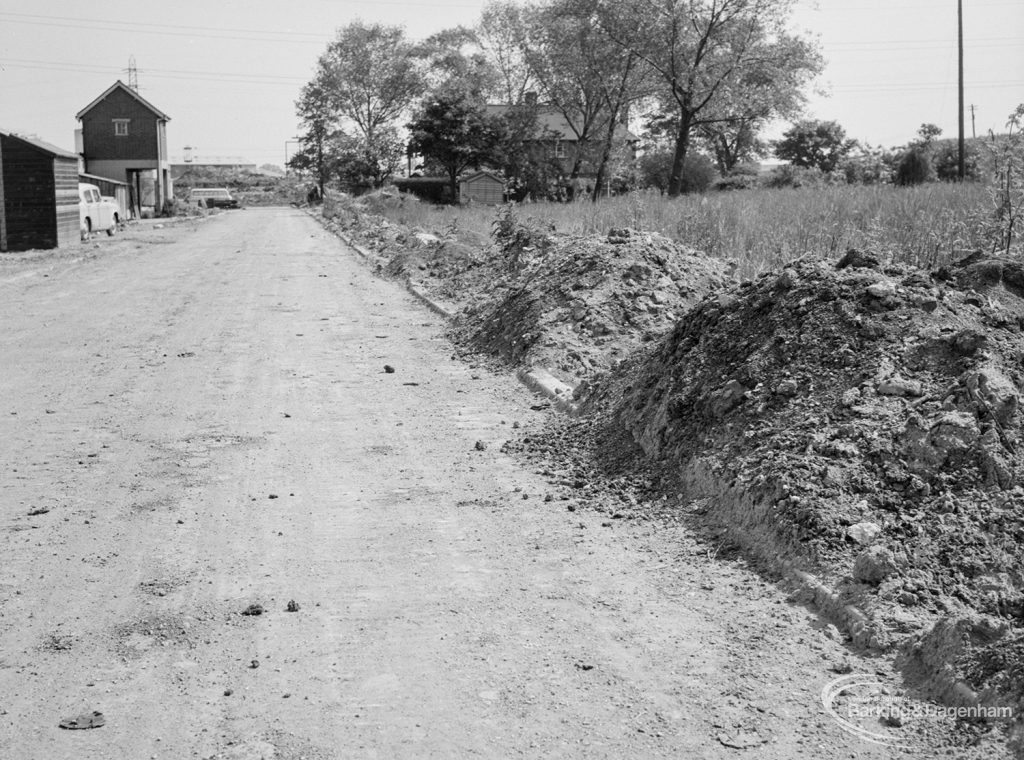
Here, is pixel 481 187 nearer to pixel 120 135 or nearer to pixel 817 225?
pixel 120 135

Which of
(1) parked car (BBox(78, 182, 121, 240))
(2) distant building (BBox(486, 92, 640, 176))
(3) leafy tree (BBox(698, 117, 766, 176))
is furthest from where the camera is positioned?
(3) leafy tree (BBox(698, 117, 766, 176))

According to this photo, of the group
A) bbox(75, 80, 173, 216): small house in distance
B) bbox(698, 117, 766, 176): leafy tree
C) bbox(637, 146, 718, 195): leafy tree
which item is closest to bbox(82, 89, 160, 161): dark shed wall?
bbox(75, 80, 173, 216): small house in distance

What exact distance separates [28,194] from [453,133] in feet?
115

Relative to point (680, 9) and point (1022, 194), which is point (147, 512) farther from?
point (680, 9)

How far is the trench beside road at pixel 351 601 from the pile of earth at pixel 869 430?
432 millimetres

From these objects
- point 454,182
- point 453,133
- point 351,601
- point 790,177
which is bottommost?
point 351,601

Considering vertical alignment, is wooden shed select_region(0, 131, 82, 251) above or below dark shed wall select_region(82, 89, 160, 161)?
below

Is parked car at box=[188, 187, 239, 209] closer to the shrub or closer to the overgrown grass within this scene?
the shrub

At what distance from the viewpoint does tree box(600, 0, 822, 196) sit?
4253 cm

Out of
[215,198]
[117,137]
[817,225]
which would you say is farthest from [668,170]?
[817,225]

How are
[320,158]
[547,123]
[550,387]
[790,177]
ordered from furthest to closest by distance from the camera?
[320,158] < [547,123] < [790,177] < [550,387]

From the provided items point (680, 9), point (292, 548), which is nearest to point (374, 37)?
point (680, 9)

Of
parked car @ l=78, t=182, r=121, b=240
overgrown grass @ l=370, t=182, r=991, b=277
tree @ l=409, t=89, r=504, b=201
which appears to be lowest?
overgrown grass @ l=370, t=182, r=991, b=277

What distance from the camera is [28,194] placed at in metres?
28.6
